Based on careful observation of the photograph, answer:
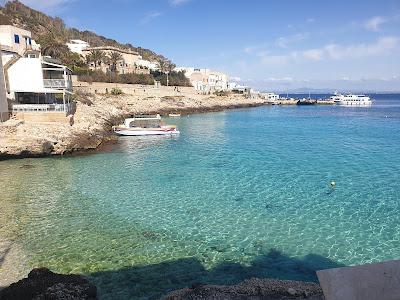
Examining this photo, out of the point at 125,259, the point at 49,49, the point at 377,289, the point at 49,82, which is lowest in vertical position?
the point at 125,259

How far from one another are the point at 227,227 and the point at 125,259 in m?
4.85

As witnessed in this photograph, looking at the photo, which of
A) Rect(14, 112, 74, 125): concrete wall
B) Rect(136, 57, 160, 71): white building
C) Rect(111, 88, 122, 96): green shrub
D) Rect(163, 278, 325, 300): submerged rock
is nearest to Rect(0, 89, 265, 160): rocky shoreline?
Rect(14, 112, 74, 125): concrete wall

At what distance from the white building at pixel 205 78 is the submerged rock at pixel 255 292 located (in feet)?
377

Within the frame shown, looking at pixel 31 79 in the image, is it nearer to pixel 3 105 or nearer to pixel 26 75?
pixel 26 75

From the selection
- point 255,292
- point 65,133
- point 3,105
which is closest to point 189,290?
point 255,292

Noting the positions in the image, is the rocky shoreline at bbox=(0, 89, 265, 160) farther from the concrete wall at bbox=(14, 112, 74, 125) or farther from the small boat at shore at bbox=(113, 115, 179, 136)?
the small boat at shore at bbox=(113, 115, 179, 136)

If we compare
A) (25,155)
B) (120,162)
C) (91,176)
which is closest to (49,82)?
(25,155)

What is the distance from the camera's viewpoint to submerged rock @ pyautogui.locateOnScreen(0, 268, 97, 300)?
9.20 meters

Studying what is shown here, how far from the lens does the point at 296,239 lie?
45.8ft

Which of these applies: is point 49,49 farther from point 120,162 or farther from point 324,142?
point 324,142

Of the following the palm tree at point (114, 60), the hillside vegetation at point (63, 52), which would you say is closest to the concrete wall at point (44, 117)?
the hillside vegetation at point (63, 52)

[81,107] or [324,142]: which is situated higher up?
[81,107]

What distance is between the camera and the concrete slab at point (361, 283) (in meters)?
4.77

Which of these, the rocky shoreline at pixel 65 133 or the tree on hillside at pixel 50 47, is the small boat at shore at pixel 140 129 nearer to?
the rocky shoreline at pixel 65 133
